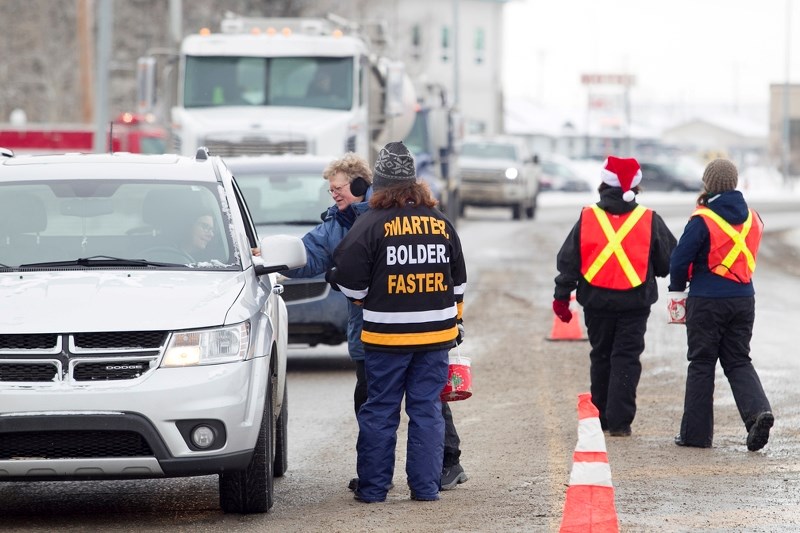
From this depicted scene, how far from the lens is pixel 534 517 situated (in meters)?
7.50

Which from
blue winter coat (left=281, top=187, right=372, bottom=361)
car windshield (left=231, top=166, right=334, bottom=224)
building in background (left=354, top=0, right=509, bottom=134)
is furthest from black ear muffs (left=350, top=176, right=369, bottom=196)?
building in background (left=354, top=0, right=509, bottom=134)

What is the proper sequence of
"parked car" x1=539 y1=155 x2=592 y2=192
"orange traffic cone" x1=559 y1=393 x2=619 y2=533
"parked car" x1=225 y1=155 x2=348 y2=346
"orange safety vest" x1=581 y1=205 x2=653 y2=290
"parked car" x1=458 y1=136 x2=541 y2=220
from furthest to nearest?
"parked car" x1=539 y1=155 x2=592 y2=192, "parked car" x1=458 y1=136 x2=541 y2=220, "parked car" x1=225 y1=155 x2=348 y2=346, "orange safety vest" x1=581 y1=205 x2=653 y2=290, "orange traffic cone" x1=559 y1=393 x2=619 y2=533

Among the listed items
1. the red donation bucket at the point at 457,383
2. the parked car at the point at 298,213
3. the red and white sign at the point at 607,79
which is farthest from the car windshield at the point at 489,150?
the red and white sign at the point at 607,79

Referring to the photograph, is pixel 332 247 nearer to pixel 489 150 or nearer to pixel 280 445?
pixel 280 445

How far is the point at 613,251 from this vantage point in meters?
10.0

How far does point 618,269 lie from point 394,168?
2.57 metres

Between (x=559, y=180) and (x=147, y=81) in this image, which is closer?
(x=147, y=81)

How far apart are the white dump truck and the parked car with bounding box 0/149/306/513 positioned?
44.2 feet

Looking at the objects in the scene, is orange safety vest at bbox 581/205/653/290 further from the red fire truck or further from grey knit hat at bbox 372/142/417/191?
the red fire truck

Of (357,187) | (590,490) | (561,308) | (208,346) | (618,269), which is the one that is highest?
(357,187)

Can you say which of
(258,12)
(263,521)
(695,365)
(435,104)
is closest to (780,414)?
(695,365)

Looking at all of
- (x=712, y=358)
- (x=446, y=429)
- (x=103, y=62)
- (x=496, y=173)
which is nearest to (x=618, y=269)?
(x=712, y=358)

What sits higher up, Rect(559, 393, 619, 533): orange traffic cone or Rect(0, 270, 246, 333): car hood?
Rect(0, 270, 246, 333): car hood

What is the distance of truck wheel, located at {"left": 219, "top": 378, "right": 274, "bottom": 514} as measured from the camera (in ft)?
24.8
